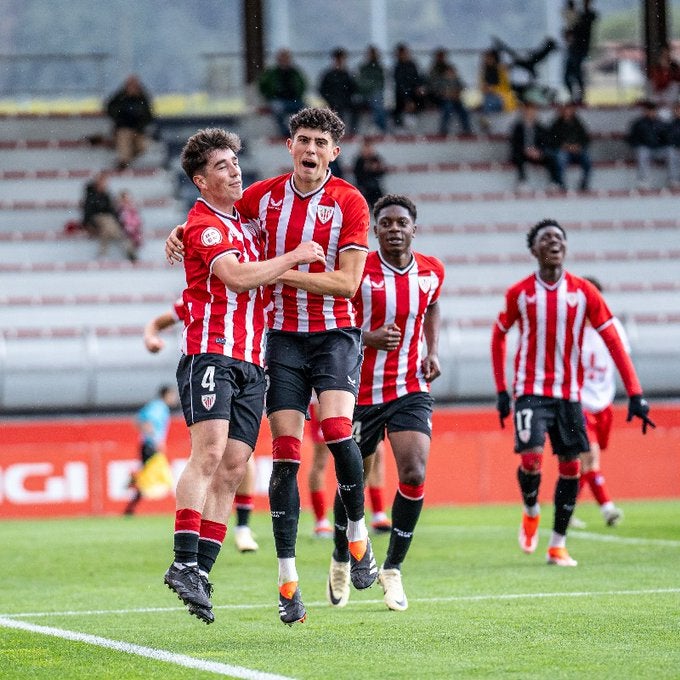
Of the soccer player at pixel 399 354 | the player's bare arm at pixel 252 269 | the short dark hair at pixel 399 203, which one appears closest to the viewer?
the player's bare arm at pixel 252 269

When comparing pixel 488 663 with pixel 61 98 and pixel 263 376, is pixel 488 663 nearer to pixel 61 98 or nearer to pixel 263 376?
pixel 263 376

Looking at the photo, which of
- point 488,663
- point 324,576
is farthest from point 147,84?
point 488,663

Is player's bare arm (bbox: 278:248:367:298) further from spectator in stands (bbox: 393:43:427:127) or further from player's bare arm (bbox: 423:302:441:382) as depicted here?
spectator in stands (bbox: 393:43:427:127)

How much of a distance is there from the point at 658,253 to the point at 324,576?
1488cm

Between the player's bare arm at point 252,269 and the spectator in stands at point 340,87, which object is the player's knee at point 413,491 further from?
the spectator in stands at point 340,87

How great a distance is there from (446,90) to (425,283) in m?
17.5

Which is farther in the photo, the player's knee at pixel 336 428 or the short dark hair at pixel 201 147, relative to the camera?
the player's knee at pixel 336 428

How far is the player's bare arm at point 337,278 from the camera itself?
703cm

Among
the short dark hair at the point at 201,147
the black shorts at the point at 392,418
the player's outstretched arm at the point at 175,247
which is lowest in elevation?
the black shorts at the point at 392,418

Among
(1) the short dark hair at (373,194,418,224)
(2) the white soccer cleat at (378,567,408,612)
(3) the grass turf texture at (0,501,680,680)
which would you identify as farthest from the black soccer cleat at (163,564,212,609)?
(1) the short dark hair at (373,194,418,224)

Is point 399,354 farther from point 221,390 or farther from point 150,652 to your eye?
point 150,652

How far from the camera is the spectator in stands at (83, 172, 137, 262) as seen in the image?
22.2 meters

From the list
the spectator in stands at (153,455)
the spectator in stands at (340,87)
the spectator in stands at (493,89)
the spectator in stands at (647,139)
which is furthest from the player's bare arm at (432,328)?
the spectator in stands at (493,89)

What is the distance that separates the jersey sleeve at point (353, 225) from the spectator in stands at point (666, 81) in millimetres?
19913
